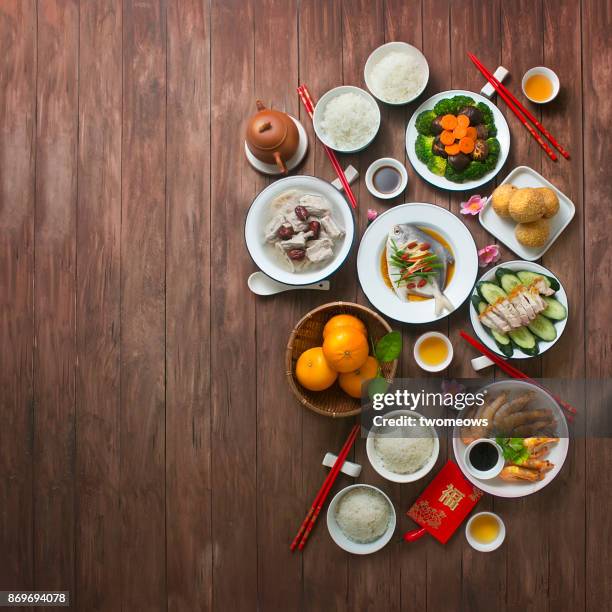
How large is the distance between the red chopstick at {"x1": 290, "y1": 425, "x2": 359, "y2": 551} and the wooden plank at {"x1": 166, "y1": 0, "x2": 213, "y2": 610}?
39 cm

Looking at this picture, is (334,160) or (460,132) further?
(334,160)

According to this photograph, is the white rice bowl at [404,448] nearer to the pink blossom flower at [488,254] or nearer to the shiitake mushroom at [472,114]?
the pink blossom flower at [488,254]

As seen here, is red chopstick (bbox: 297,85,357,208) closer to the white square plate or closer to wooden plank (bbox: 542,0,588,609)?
the white square plate

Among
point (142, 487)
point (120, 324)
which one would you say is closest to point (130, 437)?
point (142, 487)

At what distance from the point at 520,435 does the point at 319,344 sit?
82cm

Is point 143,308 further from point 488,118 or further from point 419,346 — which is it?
point 488,118

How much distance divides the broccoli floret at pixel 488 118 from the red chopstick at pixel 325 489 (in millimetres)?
1254

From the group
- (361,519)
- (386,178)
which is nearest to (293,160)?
(386,178)

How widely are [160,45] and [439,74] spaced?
1.15m

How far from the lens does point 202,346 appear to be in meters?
2.43

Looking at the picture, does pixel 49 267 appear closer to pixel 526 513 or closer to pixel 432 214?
pixel 432 214

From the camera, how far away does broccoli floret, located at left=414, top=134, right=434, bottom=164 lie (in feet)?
7.57

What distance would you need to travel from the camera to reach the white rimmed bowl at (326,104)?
231 centimetres

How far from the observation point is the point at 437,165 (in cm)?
231
